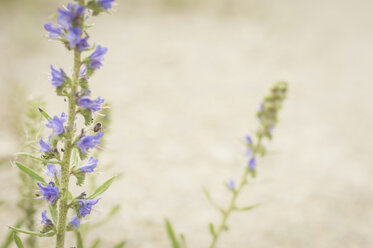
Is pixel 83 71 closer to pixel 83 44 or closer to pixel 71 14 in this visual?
pixel 83 44

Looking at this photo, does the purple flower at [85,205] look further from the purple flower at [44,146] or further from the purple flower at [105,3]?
the purple flower at [105,3]

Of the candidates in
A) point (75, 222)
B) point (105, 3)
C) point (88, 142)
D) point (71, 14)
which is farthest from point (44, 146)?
point (105, 3)

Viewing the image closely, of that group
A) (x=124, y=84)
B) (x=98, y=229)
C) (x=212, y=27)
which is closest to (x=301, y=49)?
(x=212, y=27)

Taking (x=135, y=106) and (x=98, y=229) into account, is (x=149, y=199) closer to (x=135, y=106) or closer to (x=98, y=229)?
(x=98, y=229)

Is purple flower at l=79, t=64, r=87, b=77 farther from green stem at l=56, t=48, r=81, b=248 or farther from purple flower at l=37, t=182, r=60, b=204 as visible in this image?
purple flower at l=37, t=182, r=60, b=204

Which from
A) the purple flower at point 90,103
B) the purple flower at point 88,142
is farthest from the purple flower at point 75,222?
the purple flower at point 90,103

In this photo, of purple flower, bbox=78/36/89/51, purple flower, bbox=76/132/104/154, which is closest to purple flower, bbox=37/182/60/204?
purple flower, bbox=76/132/104/154
